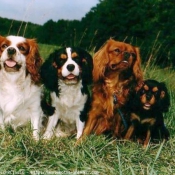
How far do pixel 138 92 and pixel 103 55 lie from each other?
1.97 ft

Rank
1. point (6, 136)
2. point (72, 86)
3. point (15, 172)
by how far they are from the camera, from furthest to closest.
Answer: point (72, 86), point (6, 136), point (15, 172)

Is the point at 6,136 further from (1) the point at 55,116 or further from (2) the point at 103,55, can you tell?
(2) the point at 103,55

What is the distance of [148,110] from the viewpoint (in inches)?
189

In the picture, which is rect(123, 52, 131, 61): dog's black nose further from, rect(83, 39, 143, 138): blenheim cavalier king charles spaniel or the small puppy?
the small puppy

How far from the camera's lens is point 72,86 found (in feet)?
16.4

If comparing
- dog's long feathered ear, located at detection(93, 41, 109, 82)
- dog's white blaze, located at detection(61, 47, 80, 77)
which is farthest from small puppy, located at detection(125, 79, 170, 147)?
dog's white blaze, located at detection(61, 47, 80, 77)

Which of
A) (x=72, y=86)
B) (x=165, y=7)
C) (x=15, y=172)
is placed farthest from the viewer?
(x=165, y=7)

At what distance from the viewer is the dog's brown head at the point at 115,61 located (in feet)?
16.1

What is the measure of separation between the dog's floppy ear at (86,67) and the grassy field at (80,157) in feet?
2.05

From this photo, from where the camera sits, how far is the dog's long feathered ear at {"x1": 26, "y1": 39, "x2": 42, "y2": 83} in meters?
4.88

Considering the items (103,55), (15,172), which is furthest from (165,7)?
(15,172)

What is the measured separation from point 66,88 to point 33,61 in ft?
1.53

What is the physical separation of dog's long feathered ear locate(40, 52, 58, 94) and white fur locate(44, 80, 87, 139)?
7cm

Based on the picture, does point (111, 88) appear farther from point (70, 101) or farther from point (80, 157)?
point (80, 157)
